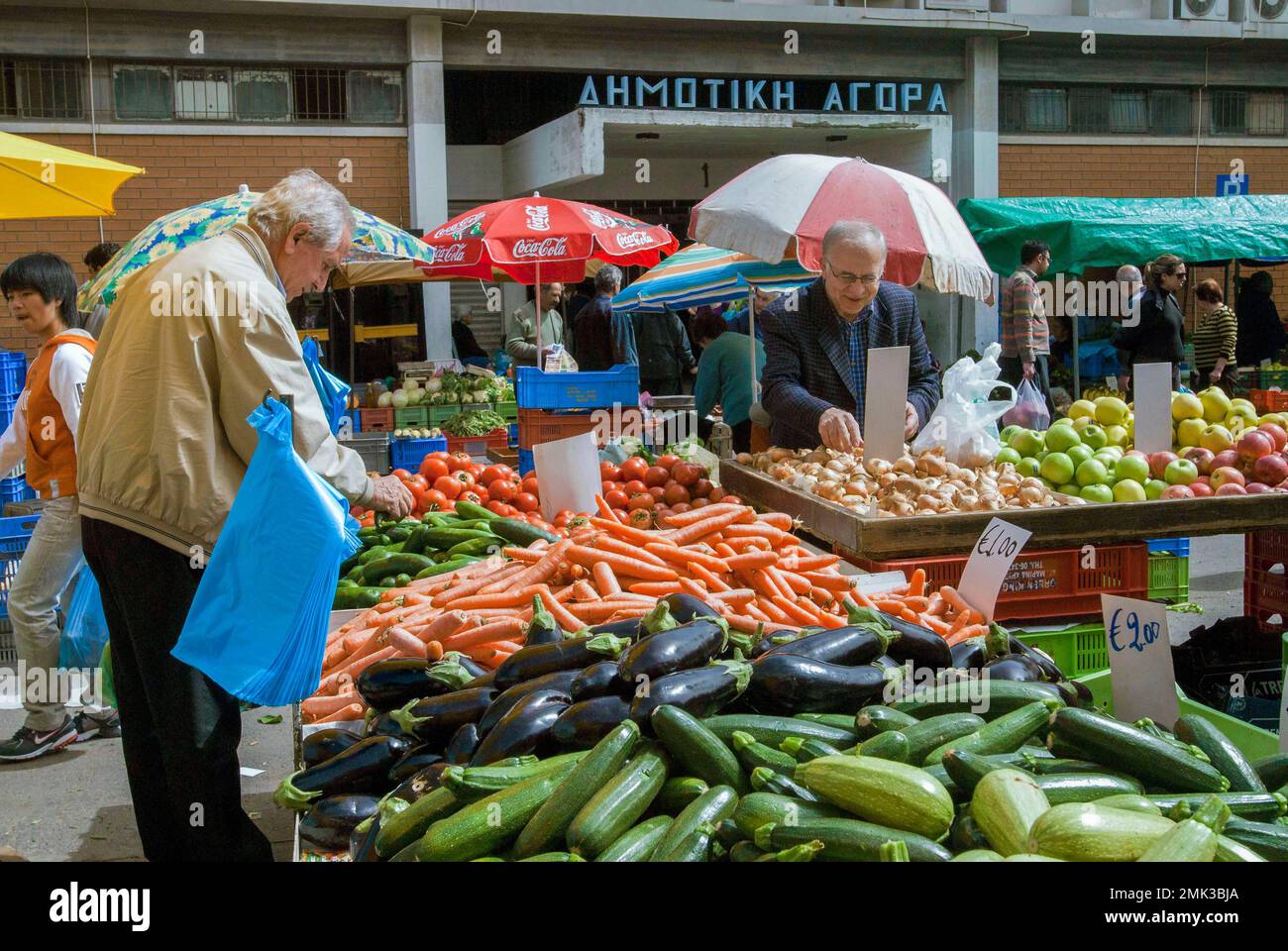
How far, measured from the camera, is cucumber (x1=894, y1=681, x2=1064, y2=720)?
2777 millimetres

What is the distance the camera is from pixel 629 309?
13.0 m

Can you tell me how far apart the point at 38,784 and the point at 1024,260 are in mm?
8399

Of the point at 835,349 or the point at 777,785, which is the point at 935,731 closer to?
the point at 777,785

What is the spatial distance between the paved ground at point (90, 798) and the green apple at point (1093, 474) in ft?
5.91

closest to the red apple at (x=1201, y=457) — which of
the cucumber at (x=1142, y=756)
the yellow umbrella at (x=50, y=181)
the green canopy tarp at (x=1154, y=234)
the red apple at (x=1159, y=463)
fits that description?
the red apple at (x=1159, y=463)

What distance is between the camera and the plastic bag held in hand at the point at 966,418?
509cm

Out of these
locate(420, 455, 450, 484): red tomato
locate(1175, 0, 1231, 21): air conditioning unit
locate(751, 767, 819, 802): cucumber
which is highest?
locate(1175, 0, 1231, 21): air conditioning unit

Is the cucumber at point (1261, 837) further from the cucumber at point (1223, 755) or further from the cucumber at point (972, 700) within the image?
the cucumber at point (972, 700)

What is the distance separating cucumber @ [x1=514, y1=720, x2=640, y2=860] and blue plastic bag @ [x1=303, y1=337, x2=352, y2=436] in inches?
57.3

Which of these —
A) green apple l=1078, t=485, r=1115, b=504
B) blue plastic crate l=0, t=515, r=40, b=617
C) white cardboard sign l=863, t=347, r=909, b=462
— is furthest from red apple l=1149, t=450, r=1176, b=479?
blue plastic crate l=0, t=515, r=40, b=617

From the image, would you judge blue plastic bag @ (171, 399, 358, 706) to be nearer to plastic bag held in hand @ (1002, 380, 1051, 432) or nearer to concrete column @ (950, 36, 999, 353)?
plastic bag held in hand @ (1002, 380, 1051, 432)

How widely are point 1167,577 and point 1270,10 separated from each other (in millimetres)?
20370

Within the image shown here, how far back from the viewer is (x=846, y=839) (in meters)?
2.09

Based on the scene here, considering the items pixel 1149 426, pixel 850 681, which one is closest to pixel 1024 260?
pixel 1149 426
